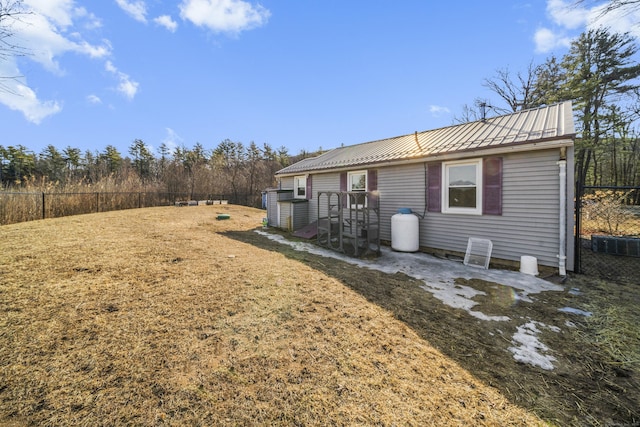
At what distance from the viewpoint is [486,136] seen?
5.78 meters

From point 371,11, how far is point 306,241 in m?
7.25

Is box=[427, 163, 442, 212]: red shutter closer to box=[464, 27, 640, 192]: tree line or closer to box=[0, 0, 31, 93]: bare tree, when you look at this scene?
box=[0, 0, 31, 93]: bare tree

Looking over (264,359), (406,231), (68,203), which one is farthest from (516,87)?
(68,203)

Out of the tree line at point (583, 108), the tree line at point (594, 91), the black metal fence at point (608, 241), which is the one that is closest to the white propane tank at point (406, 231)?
the black metal fence at point (608, 241)

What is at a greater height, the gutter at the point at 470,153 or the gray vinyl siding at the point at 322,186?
the gutter at the point at 470,153

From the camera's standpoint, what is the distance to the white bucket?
Result: 187 inches

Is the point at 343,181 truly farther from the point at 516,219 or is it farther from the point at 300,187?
the point at 516,219

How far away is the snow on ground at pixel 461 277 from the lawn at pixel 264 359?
0.56 feet

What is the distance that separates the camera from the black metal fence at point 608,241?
15.6 feet

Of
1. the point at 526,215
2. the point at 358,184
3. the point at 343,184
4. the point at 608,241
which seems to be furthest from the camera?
the point at 343,184

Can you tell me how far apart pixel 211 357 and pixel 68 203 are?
13.2m

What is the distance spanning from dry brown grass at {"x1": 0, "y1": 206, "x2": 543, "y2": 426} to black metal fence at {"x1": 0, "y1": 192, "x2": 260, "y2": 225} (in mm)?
8061

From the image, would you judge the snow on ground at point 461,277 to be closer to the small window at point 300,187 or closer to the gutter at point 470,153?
the gutter at point 470,153

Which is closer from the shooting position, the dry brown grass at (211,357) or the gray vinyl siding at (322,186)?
the dry brown grass at (211,357)
